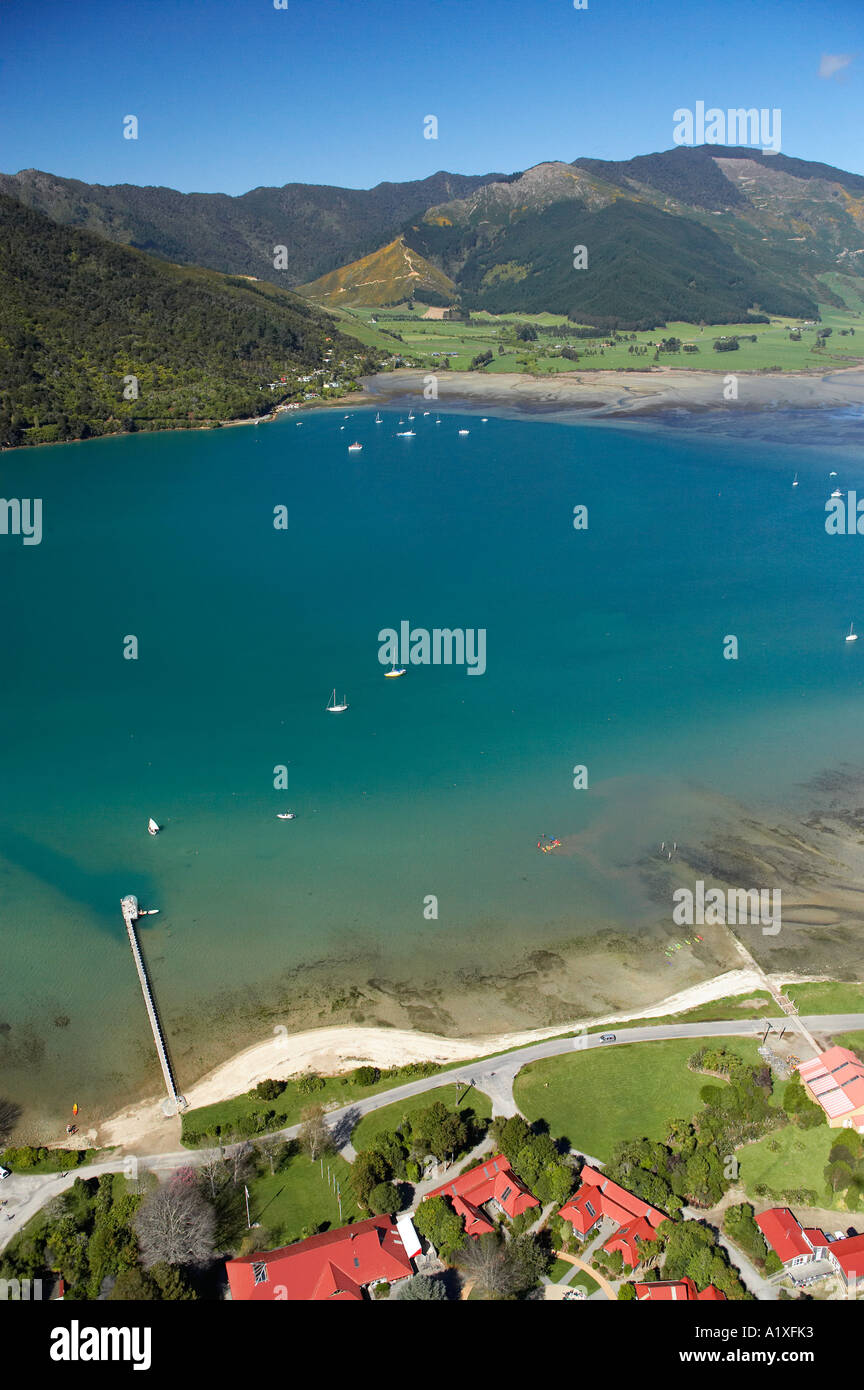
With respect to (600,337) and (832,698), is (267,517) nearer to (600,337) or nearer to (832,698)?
A: (832,698)

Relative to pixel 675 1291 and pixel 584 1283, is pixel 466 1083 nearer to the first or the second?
pixel 584 1283

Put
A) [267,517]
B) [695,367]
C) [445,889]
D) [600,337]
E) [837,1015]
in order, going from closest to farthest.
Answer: [837,1015] < [445,889] < [267,517] < [695,367] < [600,337]

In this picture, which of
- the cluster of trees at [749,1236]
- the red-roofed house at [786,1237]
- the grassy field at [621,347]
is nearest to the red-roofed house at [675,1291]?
the cluster of trees at [749,1236]

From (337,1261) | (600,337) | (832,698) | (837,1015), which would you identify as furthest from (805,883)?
(600,337)

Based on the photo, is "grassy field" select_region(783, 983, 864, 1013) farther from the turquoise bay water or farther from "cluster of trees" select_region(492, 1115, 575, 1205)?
"cluster of trees" select_region(492, 1115, 575, 1205)

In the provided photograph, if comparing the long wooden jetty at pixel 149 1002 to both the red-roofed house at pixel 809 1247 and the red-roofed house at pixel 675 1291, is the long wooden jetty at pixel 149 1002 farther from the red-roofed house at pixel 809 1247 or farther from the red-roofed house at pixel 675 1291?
the red-roofed house at pixel 809 1247
